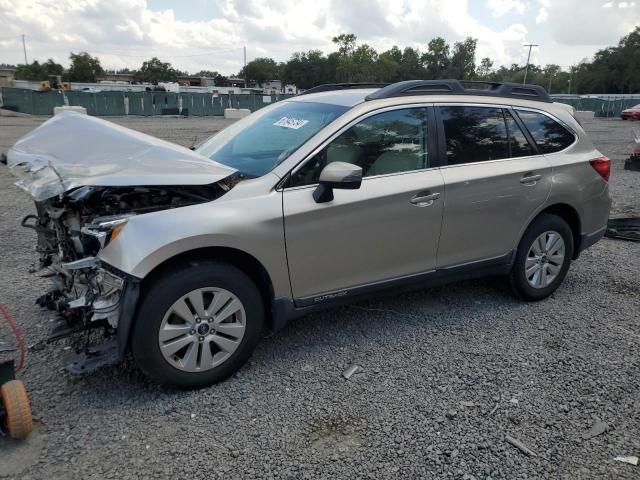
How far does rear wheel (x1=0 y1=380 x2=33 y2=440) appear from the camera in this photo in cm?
258

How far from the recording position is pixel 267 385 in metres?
3.25

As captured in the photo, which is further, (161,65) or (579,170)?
(161,65)

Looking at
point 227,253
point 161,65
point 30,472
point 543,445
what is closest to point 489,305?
point 543,445

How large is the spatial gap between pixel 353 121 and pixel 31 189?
2.08 meters

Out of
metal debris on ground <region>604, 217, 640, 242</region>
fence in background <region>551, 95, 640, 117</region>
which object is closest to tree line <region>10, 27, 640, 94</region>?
fence in background <region>551, 95, 640, 117</region>

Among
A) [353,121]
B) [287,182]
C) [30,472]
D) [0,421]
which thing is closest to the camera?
[30,472]

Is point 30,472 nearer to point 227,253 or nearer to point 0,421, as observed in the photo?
point 0,421

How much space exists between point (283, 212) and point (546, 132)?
2731 millimetres

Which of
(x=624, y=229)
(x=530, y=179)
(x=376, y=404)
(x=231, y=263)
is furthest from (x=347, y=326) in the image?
Answer: (x=624, y=229)

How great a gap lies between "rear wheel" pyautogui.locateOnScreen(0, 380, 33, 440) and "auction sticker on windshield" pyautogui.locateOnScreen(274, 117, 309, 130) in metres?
2.39

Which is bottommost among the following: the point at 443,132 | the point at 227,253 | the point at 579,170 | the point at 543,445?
the point at 543,445

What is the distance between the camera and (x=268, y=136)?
12.6 feet

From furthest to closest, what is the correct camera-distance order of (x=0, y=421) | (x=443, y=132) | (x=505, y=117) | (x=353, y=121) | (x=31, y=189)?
Answer: (x=505, y=117) → (x=443, y=132) → (x=353, y=121) → (x=31, y=189) → (x=0, y=421)

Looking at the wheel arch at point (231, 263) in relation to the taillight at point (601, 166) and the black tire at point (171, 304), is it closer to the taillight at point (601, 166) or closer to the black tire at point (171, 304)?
the black tire at point (171, 304)
